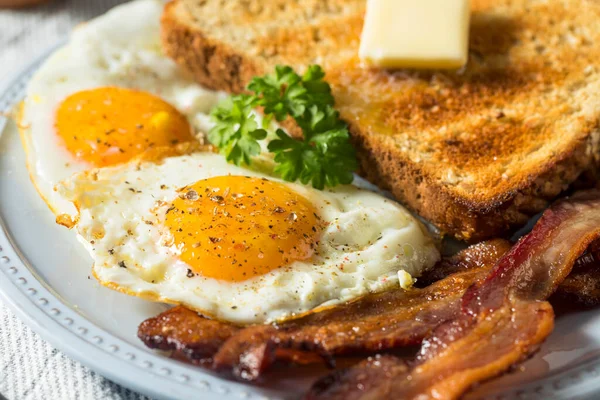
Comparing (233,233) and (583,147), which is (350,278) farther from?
(583,147)

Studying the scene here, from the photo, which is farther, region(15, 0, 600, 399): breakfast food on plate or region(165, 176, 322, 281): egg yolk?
region(165, 176, 322, 281): egg yolk

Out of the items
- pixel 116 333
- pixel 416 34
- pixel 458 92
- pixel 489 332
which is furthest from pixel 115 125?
pixel 489 332

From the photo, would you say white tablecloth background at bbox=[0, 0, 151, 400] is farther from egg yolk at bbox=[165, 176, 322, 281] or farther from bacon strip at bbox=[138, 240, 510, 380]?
egg yolk at bbox=[165, 176, 322, 281]

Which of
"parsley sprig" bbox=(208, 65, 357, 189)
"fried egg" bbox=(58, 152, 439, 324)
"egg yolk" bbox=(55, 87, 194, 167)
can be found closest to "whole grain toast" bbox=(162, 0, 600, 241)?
"parsley sprig" bbox=(208, 65, 357, 189)

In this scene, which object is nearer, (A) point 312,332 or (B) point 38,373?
(A) point 312,332

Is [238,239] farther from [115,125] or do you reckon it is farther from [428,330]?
[115,125]

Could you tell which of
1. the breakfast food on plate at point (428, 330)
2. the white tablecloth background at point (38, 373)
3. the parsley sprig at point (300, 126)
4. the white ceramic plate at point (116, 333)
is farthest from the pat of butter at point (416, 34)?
the white tablecloth background at point (38, 373)
